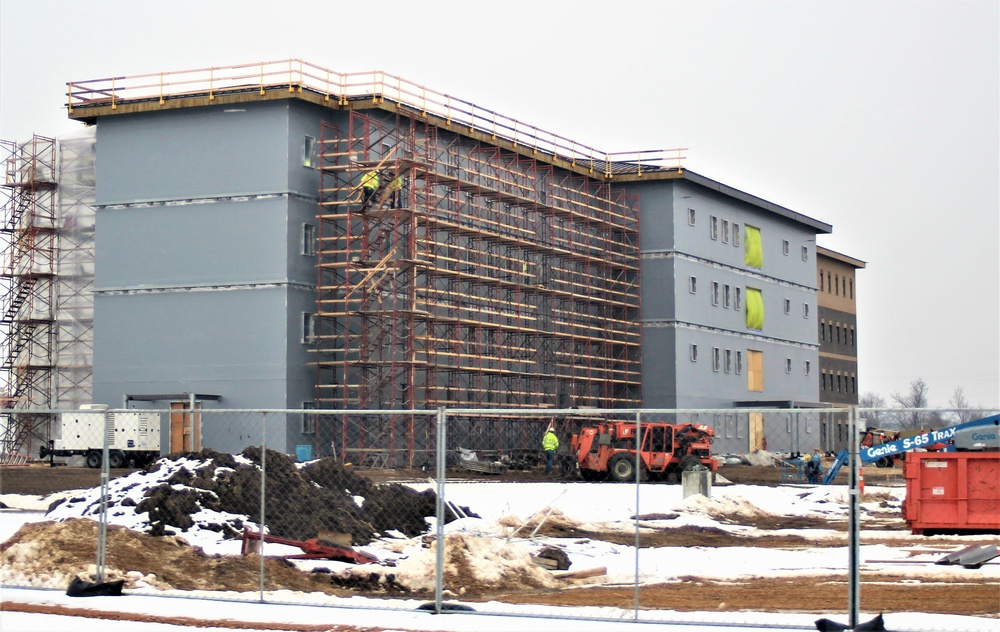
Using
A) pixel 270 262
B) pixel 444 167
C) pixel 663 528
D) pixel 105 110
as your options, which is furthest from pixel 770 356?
pixel 663 528

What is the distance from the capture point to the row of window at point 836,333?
99375mm

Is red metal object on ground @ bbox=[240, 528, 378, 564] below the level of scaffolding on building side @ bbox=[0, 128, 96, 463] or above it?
below

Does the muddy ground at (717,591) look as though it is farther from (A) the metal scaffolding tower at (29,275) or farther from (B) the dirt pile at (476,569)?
(A) the metal scaffolding tower at (29,275)

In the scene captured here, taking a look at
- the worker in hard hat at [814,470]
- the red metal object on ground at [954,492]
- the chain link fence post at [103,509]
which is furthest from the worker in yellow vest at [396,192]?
the chain link fence post at [103,509]

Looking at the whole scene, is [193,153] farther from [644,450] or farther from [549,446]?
[644,450]

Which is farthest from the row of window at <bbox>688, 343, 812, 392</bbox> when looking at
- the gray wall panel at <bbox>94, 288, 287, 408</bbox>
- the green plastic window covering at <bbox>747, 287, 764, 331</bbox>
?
the gray wall panel at <bbox>94, 288, 287, 408</bbox>

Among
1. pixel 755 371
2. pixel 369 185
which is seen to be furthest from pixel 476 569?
pixel 755 371

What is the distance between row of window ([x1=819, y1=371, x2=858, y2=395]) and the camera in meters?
99.6

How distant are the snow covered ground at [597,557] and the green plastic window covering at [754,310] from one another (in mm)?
38602

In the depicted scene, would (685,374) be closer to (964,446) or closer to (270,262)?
(270,262)

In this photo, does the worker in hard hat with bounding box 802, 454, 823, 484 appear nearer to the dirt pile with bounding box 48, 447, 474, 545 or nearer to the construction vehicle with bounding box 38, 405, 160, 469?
the dirt pile with bounding box 48, 447, 474, 545

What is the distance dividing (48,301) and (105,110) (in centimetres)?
1130

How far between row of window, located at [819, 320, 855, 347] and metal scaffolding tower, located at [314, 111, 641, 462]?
3438cm

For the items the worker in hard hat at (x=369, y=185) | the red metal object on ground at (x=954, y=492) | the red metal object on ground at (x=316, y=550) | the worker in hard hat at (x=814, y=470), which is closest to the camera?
the red metal object on ground at (x=316, y=550)
